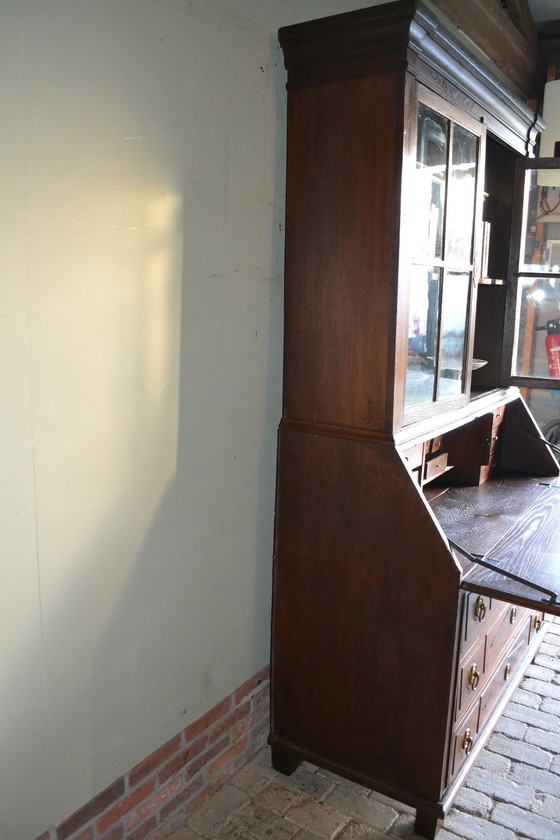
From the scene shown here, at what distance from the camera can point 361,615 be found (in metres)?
1.99

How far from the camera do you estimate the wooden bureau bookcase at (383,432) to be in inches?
71.1

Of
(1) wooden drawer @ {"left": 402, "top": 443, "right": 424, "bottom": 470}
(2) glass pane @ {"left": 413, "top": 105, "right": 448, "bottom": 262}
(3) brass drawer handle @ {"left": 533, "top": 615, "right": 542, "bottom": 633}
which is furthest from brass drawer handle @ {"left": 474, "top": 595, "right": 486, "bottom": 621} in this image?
(2) glass pane @ {"left": 413, "top": 105, "right": 448, "bottom": 262}

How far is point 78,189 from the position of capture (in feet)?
4.73

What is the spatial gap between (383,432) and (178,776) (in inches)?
44.0

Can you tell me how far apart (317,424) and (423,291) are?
0.48 meters

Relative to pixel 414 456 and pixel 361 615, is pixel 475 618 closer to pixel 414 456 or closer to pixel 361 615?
pixel 361 615

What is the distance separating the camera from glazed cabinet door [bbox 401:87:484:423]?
1.88 metres

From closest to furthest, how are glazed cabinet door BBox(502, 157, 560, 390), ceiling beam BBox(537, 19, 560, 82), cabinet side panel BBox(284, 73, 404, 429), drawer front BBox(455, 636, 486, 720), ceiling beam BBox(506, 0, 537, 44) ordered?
cabinet side panel BBox(284, 73, 404, 429) → drawer front BBox(455, 636, 486, 720) → glazed cabinet door BBox(502, 157, 560, 390) → ceiling beam BBox(506, 0, 537, 44) → ceiling beam BBox(537, 19, 560, 82)

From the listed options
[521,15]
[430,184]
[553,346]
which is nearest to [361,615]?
[430,184]

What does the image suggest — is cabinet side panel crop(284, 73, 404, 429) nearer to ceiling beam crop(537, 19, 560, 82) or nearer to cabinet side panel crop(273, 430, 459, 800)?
cabinet side panel crop(273, 430, 459, 800)

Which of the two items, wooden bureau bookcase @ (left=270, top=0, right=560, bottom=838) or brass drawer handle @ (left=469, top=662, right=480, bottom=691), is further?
brass drawer handle @ (left=469, top=662, right=480, bottom=691)

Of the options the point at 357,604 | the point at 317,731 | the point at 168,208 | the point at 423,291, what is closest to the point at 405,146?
the point at 423,291

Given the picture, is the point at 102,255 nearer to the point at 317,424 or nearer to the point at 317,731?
the point at 317,424

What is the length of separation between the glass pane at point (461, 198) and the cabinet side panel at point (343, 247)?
0.36 meters
